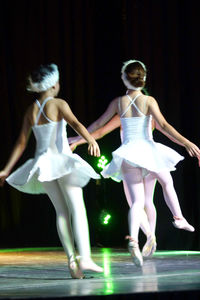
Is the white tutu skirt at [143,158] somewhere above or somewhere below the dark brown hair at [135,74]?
below

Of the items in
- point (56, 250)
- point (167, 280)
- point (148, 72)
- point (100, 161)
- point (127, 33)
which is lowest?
point (56, 250)

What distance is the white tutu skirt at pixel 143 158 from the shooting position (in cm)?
517

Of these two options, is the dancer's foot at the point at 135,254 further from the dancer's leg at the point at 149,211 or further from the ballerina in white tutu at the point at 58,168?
the dancer's leg at the point at 149,211

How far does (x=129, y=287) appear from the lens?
147 inches

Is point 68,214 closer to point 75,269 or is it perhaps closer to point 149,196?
point 75,269

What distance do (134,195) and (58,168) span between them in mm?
889

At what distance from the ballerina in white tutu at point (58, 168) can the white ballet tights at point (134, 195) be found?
0.60m

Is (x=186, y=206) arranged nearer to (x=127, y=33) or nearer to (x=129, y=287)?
(x=127, y=33)

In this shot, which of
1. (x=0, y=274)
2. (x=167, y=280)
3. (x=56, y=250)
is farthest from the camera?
(x=56, y=250)

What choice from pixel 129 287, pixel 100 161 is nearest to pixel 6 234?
pixel 100 161

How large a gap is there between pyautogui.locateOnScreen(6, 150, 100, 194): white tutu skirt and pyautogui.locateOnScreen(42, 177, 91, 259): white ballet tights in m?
0.07

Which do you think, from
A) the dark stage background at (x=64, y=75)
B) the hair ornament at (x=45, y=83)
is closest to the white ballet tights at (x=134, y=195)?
the hair ornament at (x=45, y=83)

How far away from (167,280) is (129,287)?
17.2 inches

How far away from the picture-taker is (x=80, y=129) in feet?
14.7
